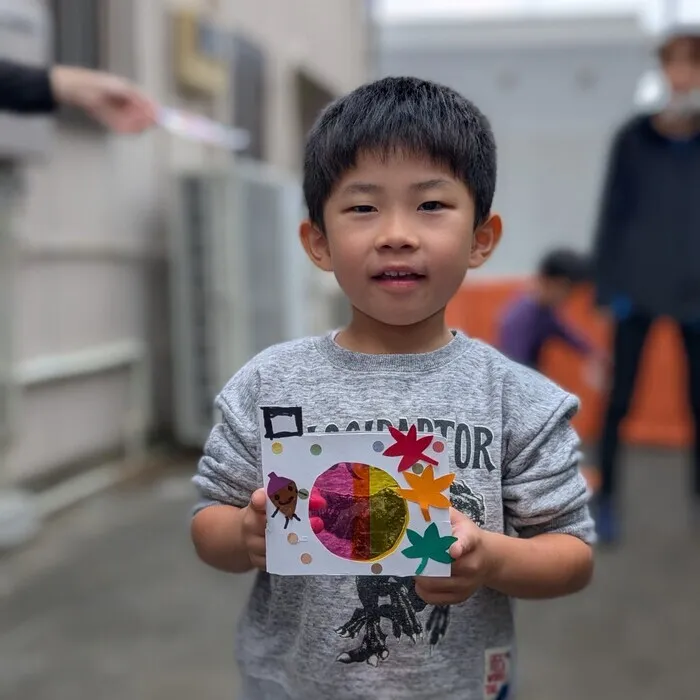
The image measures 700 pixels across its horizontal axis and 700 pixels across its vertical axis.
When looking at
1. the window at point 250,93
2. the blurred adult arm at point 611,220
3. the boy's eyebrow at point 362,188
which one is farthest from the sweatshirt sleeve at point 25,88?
the window at point 250,93

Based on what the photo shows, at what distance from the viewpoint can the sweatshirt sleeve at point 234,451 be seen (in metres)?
0.99

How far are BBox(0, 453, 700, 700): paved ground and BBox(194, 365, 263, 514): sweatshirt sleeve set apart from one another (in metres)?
1.27

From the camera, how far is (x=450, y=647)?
0.99 metres

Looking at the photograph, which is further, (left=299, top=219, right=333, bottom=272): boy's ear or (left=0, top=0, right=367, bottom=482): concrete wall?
(left=0, top=0, right=367, bottom=482): concrete wall

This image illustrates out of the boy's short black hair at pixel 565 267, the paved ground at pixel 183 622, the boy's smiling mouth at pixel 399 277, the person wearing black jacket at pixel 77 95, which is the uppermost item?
the person wearing black jacket at pixel 77 95

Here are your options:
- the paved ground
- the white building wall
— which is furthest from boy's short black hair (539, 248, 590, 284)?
the white building wall

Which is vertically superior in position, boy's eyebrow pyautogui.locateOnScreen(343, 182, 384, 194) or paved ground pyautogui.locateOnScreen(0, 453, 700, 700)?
boy's eyebrow pyautogui.locateOnScreen(343, 182, 384, 194)

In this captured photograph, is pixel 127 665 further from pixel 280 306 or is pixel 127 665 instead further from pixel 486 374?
pixel 280 306

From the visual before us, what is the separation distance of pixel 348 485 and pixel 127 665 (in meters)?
1.61

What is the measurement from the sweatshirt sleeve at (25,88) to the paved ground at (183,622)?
130 cm

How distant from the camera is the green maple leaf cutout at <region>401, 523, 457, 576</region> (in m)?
0.85

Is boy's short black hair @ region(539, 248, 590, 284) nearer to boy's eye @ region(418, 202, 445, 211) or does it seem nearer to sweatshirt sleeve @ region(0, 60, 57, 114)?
sweatshirt sleeve @ region(0, 60, 57, 114)

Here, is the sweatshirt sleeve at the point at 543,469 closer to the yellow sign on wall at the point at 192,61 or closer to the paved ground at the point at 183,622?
the paved ground at the point at 183,622

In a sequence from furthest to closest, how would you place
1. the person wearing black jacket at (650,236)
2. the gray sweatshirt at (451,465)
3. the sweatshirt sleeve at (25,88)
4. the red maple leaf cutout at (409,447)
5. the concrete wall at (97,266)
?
the concrete wall at (97,266) < the person wearing black jacket at (650,236) < the sweatshirt sleeve at (25,88) < the gray sweatshirt at (451,465) < the red maple leaf cutout at (409,447)
